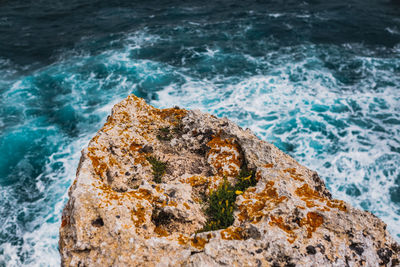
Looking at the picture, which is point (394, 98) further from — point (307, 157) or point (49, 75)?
point (49, 75)

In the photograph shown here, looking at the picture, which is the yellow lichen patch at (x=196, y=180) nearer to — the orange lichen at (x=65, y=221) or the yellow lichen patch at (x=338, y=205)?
the orange lichen at (x=65, y=221)

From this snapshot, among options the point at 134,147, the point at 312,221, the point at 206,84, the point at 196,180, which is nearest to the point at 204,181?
the point at 196,180

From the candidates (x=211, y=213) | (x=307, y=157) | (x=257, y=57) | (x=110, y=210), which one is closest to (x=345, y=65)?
(x=257, y=57)

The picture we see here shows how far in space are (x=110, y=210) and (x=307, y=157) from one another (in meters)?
12.8

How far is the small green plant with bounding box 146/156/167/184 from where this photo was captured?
6742 mm

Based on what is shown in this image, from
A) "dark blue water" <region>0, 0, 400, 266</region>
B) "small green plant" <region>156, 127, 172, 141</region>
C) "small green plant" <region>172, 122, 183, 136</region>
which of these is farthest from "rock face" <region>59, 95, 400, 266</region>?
"dark blue water" <region>0, 0, 400, 266</region>

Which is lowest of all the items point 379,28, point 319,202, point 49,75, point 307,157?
point 307,157

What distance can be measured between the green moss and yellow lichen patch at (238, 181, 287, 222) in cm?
23

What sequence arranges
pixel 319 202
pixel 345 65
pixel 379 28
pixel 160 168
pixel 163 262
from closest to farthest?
pixel 163 262
pixel 319 202
pixel 160 168
pixel 345 65
pixel 379 28

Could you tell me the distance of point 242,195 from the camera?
588cm

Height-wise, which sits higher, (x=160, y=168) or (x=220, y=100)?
(x=160, y=168)

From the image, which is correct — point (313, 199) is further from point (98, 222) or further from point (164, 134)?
point (164, 134)

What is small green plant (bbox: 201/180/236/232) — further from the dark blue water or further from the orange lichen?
the dark blue water

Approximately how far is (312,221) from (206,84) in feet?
56.5
